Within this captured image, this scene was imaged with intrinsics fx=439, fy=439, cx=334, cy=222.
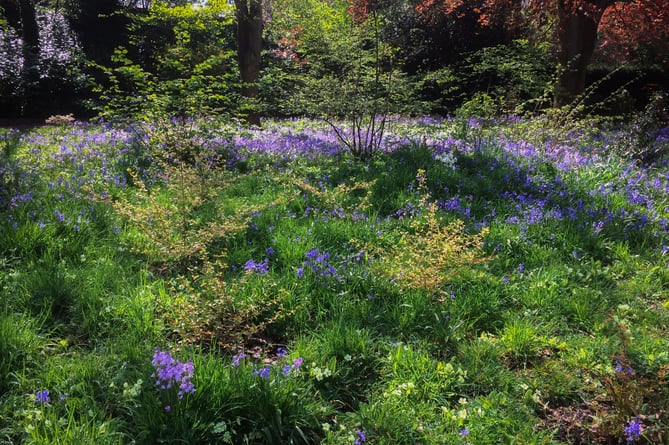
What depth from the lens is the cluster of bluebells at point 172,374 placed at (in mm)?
1736

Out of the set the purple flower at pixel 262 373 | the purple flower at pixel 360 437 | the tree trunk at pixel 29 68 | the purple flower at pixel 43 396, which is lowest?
the purple flower at pixel 360 437

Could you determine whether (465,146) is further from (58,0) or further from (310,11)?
(58,0)

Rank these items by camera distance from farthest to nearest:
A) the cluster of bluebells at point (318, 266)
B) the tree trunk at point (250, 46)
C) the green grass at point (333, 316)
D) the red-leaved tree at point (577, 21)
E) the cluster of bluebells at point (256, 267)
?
the tree trunk at point (250, 46)
the red-leaved tree at point (577, 21)
the cluster of bluebells at point (318, 266)
the cluster of bluebells at point (256, 267)
the green grass at point (333, 316)

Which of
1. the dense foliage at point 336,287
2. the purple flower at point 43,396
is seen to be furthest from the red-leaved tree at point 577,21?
the purple flower at point 43,396

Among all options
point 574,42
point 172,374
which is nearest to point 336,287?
point 172,374

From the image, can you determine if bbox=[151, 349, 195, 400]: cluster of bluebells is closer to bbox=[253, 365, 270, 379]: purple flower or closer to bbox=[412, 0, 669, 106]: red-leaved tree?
bbox=[253, 365, 270, 379]: purple flower

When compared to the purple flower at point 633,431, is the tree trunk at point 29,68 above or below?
above

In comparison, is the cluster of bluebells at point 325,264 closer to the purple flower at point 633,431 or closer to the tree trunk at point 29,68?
the purple flower at point 633,431

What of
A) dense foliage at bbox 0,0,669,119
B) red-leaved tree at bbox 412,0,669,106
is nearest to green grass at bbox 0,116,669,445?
dense foliage at bbox 0,0,669,119

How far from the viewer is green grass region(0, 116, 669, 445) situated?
1865 millimetres

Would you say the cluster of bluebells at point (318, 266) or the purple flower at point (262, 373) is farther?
the cluster of bluebells at point (318, 266)

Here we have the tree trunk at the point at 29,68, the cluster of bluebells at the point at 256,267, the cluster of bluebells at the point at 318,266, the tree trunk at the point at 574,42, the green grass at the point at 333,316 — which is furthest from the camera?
the tree trunk at the point at 29,68

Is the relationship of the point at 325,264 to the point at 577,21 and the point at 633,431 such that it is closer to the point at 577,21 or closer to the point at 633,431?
the point at 633,431

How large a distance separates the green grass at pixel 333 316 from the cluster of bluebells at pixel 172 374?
2.0 inches
